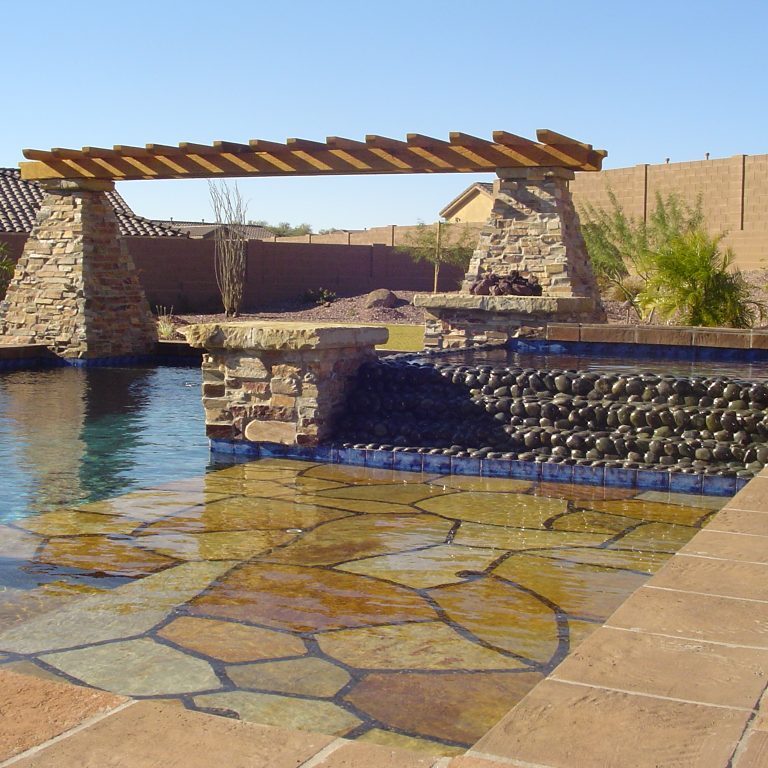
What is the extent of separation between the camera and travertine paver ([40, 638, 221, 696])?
3.24 m

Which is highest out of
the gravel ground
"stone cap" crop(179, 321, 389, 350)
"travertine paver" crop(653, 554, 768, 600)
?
the gravel ground

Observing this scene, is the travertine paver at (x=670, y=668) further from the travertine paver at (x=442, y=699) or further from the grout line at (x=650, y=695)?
the travertine paver at (x=442, y=699)

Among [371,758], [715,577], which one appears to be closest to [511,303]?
[715,577]

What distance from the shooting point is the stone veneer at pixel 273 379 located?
758cm

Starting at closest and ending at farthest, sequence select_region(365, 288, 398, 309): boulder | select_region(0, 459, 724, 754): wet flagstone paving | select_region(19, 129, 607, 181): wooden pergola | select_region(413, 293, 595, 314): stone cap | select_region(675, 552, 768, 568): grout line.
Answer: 1. select_region(0, 459, 724, 754): wet flagstone paving
2. select_region(675, 552, 768, 568): grout line
3. select_region(413, 293, 595, 314): stone cap
4. select_region(19, 129, 607, 181): wooden pergola
5. select_region(365, 288, 398, 309): boulder

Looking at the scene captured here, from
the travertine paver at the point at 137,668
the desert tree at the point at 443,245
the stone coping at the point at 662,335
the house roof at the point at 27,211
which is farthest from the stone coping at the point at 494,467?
the desert tree at the point at 443,245

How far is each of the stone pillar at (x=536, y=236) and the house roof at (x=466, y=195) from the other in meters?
30.9

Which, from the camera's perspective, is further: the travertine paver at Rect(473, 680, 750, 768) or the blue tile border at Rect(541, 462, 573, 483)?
the blue tile border at Rect(541, 462, 573, 483)

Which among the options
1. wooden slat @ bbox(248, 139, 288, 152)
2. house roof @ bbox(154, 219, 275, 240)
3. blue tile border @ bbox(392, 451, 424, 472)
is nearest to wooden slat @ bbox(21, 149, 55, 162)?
wooden slat @ bbox(248, 139, 288, 152)

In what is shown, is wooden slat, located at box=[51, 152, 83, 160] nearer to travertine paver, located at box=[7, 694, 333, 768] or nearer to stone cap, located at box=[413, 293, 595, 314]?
stone cap, located at box=[413, 293, 595, 314]

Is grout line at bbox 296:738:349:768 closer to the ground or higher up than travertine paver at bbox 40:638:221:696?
higher up

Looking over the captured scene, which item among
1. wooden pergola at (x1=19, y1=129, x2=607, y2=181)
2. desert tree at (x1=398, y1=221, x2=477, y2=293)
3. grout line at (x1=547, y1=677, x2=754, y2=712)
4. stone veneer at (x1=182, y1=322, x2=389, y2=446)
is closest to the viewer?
grout line at (x1=547, y1=677, x2=754, y2=712)

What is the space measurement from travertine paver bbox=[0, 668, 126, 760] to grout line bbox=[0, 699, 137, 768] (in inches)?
0.5

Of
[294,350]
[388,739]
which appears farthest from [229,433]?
[388,739]
